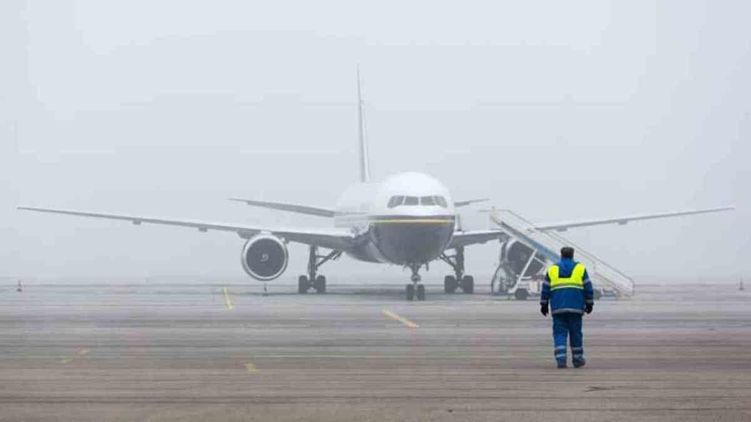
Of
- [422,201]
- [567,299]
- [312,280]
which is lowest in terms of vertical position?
[312,280]

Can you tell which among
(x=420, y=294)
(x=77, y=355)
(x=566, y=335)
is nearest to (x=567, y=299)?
(x=566, y=335)

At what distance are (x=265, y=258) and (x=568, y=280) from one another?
117ft

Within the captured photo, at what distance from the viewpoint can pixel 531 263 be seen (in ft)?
195

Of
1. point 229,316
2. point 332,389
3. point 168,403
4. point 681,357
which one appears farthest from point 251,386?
point 229,316

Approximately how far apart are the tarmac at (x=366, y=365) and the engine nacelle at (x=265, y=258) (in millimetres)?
14347

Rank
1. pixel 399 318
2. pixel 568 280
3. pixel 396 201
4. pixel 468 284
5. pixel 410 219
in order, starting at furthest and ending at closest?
pixel 468 284, pixel 396 201, pixel 410 219, pixel 399 318, pixel 568 280

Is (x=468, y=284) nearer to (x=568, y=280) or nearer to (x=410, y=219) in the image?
(x=410, y=219)

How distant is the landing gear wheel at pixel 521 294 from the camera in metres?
53.8

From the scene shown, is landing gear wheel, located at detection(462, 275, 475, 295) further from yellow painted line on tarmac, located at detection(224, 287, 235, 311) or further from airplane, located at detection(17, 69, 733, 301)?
yellow painted line on tarmac, located at detection(224, 287, 235, 311)

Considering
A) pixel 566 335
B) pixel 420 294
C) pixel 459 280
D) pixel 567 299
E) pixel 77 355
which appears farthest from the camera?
pixel 459 280

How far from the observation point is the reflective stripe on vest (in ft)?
81.6

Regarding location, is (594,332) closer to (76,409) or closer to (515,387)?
(515,387)

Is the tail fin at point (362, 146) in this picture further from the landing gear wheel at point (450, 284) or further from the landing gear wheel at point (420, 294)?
the landing gear wheel at point (420, 294)

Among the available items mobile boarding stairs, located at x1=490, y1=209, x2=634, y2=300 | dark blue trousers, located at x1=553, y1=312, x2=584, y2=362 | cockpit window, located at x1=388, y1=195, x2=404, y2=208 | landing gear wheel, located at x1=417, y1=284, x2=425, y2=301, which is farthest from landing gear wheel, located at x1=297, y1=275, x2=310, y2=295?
dark blue trousers, located at x1=553, y1=312, x2=584, y2=362
